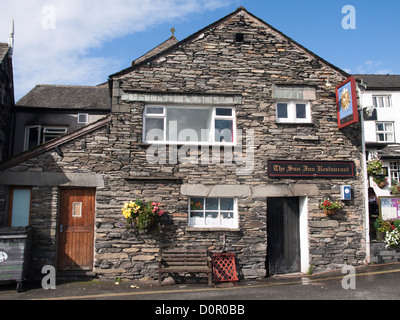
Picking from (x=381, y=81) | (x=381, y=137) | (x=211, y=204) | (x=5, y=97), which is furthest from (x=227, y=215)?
(x=381, y=81)

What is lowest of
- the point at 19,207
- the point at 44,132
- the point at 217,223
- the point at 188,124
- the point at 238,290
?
the point at 238,290

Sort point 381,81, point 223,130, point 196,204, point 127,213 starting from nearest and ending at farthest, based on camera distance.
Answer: point 127,213
point 196,204
point 223,130
point 381,81

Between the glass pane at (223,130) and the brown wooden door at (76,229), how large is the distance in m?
4.13

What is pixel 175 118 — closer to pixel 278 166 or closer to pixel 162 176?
pixel 162 176

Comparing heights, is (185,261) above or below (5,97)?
below

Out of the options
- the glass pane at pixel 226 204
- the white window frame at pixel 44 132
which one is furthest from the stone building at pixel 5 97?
the glass pane at pixel 226 204

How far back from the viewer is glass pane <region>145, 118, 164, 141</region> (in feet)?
32.1

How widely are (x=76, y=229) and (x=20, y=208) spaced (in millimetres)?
1665

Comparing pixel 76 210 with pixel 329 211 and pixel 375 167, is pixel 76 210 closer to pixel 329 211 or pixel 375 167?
pixel 329 211

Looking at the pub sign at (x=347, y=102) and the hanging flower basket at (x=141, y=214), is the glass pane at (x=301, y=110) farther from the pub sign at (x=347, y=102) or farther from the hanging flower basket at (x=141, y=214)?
the hanging flower basket at (x=141, y=214)

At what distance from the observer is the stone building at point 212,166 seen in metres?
9.07

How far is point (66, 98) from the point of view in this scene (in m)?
14.8

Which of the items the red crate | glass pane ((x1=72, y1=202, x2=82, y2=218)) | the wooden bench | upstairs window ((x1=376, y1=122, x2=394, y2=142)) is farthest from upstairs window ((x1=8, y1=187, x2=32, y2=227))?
upstairs window ((x1=376, y1=122, x2=394, y2=142))
